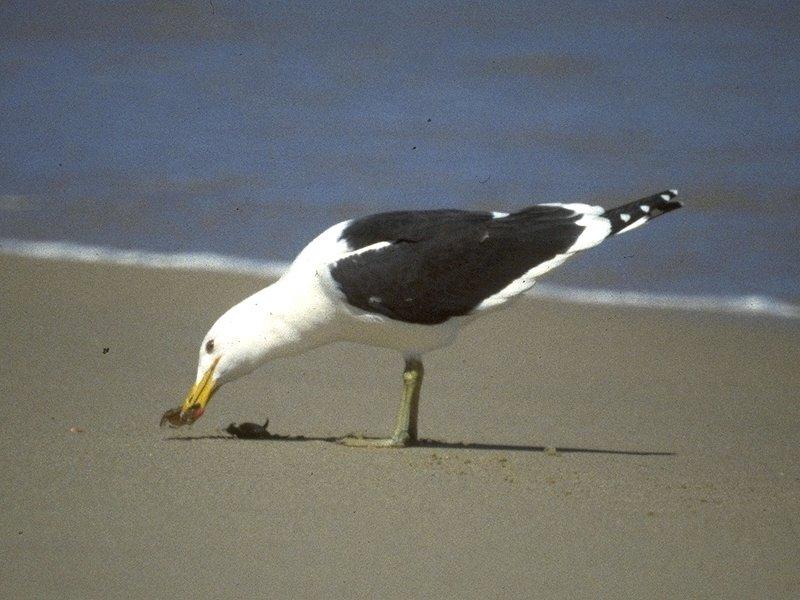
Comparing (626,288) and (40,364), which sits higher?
(626,288)

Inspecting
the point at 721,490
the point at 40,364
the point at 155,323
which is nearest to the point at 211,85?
the point at 155,323

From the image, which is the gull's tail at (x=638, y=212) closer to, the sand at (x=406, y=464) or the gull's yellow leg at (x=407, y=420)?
the sand at (x=406, y=464)

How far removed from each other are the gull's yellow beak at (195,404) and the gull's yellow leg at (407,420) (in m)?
0.60

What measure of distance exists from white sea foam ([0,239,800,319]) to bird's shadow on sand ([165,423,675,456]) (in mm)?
3306

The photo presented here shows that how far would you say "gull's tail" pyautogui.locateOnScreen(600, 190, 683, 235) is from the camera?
687cm

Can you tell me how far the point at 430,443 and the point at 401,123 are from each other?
28.9 ft

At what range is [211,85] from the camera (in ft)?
53.5

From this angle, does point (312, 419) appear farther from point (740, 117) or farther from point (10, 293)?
point (740, 117)

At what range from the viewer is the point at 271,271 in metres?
10.7

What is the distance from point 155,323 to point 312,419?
2.10m

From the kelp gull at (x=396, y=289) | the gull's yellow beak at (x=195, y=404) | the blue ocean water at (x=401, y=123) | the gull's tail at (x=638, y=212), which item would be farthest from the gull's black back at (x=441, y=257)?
the blue ocean water at (x=401, y=123)

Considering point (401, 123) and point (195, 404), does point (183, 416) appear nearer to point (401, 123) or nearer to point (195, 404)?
point (195, 404)

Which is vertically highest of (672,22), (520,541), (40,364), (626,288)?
(672,22)

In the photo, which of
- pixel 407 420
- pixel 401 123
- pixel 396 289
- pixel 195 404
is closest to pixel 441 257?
pixel 396 289
